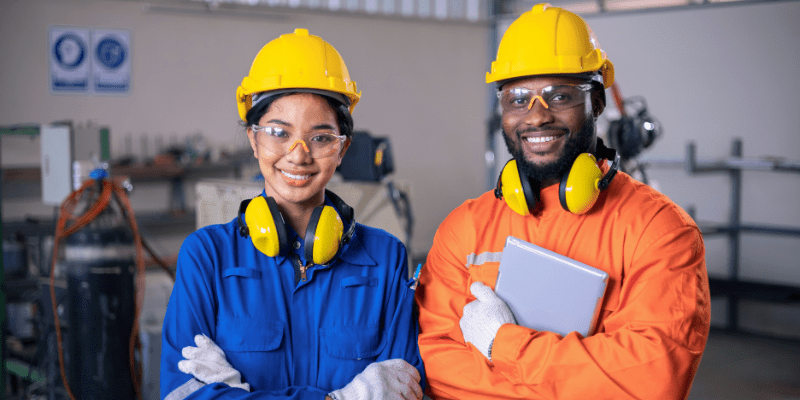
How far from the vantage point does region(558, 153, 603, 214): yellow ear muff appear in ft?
4.65

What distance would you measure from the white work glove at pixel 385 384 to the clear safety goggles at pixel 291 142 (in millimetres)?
500

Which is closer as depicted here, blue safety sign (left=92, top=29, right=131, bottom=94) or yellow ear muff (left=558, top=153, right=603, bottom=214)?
yellow ear muff (left=558, top=153, right=603, bottom=214)

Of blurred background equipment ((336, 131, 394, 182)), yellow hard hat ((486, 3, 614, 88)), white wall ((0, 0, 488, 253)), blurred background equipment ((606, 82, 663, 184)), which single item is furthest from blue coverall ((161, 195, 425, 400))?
white wall ((0, 0, 488, 253))

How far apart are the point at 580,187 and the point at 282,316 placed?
735 millimetres

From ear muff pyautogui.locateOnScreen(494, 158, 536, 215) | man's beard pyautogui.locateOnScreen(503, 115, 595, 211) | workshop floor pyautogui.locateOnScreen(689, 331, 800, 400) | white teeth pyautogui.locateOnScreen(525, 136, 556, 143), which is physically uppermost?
white teeth pyautogui.locateOnScreen(525, 136, 556, 143)

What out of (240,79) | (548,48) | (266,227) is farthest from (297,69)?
(240,79)

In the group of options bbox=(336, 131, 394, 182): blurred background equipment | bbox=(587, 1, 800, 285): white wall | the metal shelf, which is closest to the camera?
bbox=(336, 131, 394, 182): blurred background equipment

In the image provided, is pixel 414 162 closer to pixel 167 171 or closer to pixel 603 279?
pixel 167 171

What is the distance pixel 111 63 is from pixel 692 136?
5233mm

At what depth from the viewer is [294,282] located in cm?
144

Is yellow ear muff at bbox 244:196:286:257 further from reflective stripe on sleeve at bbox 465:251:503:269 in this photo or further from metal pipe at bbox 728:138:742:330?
metal pipe at bbox 728:138:742:330

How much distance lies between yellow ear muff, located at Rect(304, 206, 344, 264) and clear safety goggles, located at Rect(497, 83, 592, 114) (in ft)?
1.76

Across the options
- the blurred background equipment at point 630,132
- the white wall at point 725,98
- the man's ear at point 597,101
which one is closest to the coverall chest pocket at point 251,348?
the man's ear at point 597,101

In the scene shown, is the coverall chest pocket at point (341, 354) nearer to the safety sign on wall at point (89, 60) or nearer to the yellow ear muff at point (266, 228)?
the yellow ear muff at point (266, 228)
